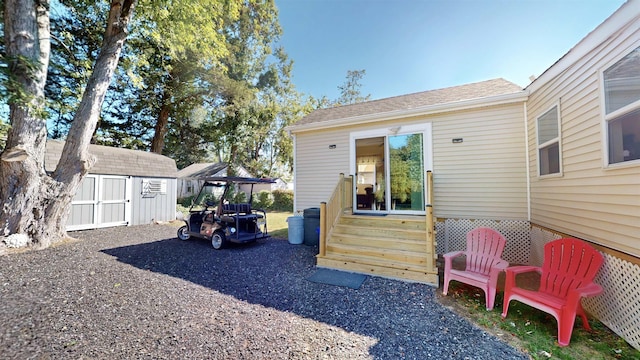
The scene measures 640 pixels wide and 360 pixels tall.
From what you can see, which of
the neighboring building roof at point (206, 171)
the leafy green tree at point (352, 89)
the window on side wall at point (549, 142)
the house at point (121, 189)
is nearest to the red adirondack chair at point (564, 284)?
the window on side wall at point (549, 142)

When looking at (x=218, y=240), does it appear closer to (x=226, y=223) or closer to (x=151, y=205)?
(x=226, y=223)

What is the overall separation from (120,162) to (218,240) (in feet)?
21.3

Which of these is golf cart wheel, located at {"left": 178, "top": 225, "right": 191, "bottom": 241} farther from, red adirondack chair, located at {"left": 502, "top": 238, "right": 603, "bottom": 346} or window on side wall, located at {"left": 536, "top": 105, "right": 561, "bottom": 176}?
window on side wall, located at {"left": 536, "top": 105, "right": 561, "bottom": 176}

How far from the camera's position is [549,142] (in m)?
4.31

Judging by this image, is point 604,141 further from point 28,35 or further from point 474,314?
point 28,35

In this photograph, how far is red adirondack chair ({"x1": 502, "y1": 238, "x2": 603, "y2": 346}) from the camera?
8.24 feet

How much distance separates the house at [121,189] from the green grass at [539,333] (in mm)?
10879

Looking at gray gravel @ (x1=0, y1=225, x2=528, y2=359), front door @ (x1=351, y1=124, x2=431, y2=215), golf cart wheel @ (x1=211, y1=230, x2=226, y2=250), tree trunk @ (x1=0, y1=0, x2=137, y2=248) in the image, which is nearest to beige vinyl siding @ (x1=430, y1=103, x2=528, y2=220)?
front door @ (x1=351, y1=124, x2=431, y2=215)

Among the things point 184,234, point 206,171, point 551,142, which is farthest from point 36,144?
point 206,171

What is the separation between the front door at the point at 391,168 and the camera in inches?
240

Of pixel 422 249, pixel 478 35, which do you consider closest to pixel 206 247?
pixel 422 249

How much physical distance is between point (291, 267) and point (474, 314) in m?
3.07

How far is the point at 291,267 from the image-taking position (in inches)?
189

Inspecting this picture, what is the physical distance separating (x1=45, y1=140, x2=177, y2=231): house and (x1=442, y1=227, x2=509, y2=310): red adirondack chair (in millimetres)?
10884
